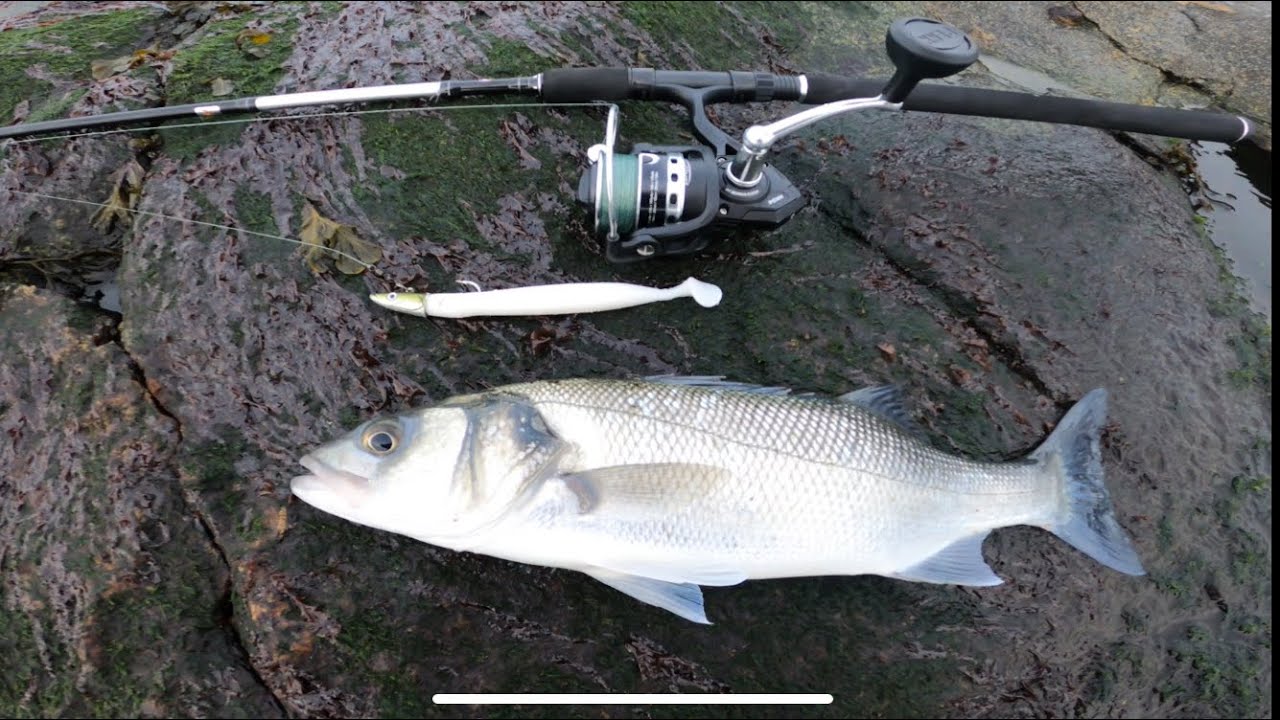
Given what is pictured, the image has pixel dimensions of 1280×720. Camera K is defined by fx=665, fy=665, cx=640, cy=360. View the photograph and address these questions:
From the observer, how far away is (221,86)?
288cm

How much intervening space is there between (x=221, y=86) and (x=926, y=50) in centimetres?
283

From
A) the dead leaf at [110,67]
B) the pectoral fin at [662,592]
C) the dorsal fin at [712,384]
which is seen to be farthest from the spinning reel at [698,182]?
the dead leaf at [110,67]

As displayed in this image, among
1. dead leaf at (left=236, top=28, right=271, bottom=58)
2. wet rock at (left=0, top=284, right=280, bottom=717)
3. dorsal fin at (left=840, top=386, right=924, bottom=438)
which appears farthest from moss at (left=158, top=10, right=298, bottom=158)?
dorsal fin at (left=840, top=386, right=924, bottom=438)

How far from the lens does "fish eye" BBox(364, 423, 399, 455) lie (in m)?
2.08

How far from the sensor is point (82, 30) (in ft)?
10.3

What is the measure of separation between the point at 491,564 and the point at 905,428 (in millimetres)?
1605

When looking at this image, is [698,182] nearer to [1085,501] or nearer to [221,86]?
[1085,501]

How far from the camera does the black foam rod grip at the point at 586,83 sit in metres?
2.73

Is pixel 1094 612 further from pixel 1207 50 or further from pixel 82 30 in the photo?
pixel 82 30

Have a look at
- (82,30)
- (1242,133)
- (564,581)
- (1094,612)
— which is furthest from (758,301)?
(82,30)

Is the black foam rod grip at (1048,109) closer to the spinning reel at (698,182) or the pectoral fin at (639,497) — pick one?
the spinning reel at (698,182)

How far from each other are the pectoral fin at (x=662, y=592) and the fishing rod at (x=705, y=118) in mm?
1159

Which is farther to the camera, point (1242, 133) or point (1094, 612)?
point (1242, 133)

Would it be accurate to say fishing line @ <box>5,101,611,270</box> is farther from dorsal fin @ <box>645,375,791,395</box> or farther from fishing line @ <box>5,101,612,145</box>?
dorsal fin @ <box>645,375,791,395</box>
